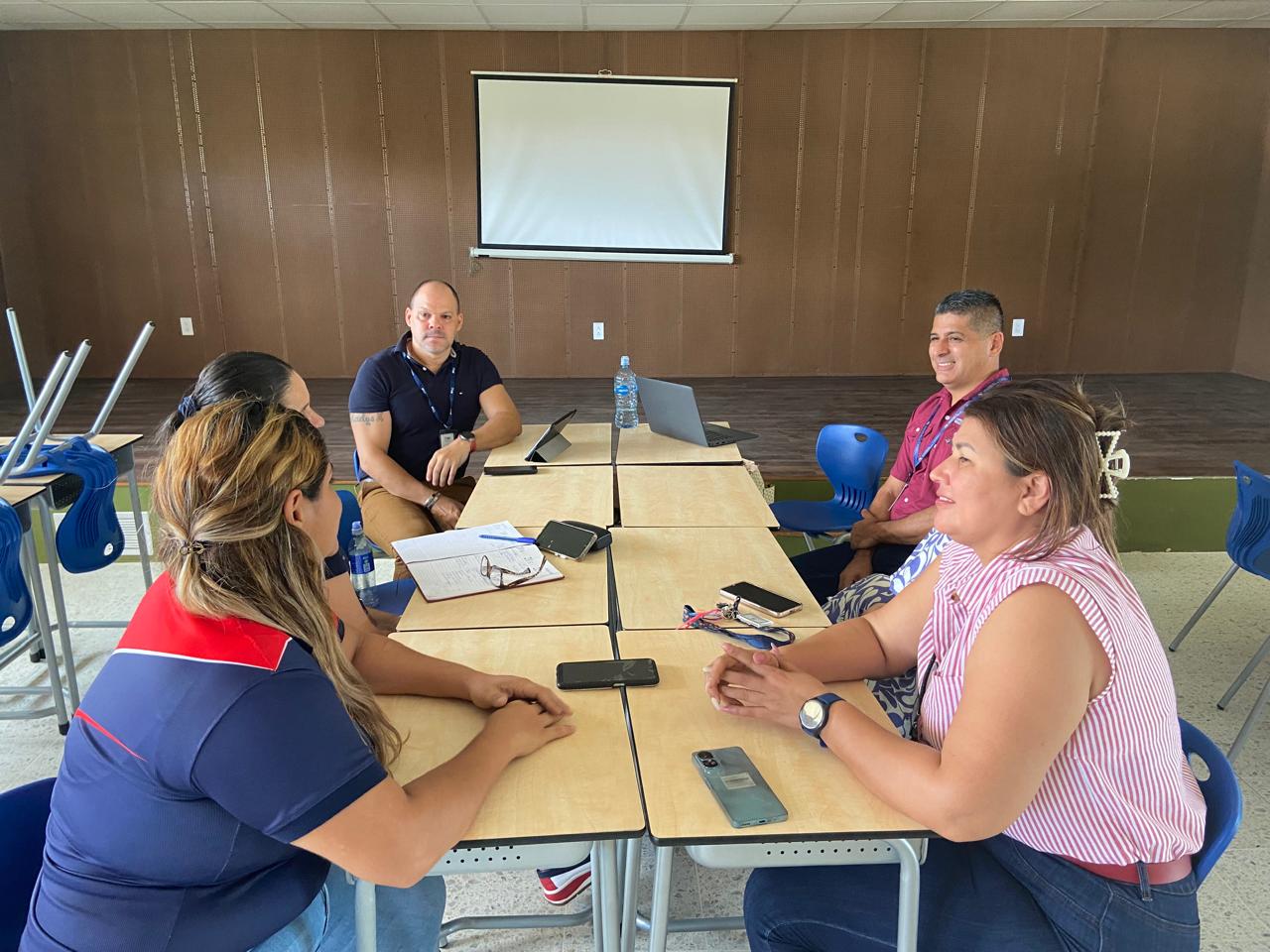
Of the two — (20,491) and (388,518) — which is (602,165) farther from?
(20,491)

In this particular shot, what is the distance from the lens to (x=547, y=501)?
2.49 meters

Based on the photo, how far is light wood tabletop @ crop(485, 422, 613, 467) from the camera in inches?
116

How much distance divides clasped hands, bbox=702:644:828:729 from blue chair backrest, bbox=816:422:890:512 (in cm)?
196

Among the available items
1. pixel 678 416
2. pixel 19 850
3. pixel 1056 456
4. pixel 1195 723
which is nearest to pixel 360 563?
pixel 678 416

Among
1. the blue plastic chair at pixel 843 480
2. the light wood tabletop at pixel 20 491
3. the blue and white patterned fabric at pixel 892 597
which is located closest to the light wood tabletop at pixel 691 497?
the blue and white patterned fabric at pixel 892 597

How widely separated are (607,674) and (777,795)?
40 centimetres

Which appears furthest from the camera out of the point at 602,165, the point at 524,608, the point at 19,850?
the point at 602,165

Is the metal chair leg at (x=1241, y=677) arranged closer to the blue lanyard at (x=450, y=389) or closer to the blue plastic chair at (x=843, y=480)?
the blue plastic chair at (x=843, y=480)

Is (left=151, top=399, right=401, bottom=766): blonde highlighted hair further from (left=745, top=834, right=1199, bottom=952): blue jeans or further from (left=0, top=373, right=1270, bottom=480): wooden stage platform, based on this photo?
(left=0, top=373, right=1270, bottom=480): wooden stage platform

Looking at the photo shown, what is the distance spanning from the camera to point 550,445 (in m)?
3.09

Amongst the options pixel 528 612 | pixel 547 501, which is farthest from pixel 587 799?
pixel 547 501

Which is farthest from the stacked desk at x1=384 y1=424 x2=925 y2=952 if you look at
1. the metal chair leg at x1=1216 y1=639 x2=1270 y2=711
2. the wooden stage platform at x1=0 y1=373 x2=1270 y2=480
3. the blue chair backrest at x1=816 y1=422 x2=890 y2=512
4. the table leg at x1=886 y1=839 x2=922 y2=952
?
the wooden stage platform at x1=0 y1=373 x2=1270 y2=480

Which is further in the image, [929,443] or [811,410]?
[811,410]

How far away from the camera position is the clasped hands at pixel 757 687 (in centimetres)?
131
